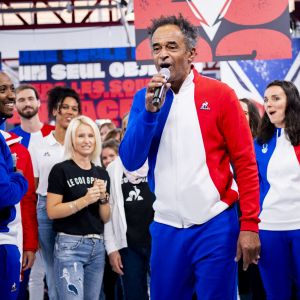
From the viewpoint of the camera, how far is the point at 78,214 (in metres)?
5.11

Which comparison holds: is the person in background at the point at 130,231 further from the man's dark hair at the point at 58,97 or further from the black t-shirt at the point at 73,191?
the man's dark hair at the point at 58,97

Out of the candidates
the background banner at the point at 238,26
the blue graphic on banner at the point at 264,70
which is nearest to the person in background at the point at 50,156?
the background banner at the point at 238,26

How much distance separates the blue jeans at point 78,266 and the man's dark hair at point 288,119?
1421mm

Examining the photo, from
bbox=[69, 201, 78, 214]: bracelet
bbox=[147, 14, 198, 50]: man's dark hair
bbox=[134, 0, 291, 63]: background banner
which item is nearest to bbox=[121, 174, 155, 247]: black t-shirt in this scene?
bbox=[69, 201, 78, 214]: bracelet

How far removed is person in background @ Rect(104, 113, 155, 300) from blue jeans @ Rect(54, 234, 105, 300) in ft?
0.53

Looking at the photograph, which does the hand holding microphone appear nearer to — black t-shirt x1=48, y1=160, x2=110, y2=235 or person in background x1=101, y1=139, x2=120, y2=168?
black t-shirt x1=48, y1=160, x2=110, y2=235

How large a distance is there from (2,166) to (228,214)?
125cm

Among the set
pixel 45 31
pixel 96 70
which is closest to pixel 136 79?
pixel 96 70

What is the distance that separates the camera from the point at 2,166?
3.77 meters

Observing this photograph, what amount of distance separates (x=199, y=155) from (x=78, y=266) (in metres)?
1.99

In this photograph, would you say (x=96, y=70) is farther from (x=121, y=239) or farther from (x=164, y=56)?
(x=164, y=56)

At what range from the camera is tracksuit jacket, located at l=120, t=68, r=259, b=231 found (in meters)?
3.28

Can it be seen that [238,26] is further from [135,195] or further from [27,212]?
[27,212]

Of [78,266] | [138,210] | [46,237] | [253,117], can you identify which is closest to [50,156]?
[46,237]
